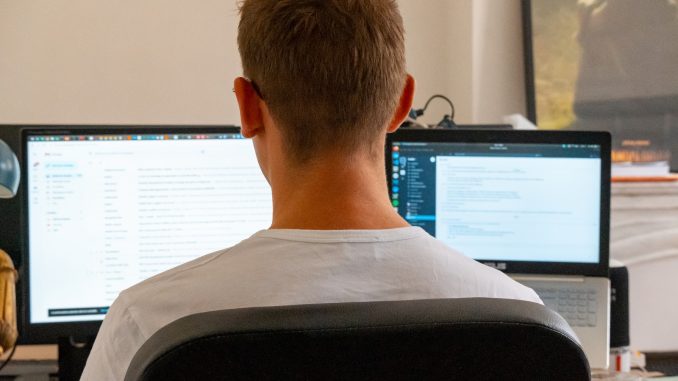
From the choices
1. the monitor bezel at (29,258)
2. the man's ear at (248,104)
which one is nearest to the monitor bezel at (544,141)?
the monitor bezel at (29,258)

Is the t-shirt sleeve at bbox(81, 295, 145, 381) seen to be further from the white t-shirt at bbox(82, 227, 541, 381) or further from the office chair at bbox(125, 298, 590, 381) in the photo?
the office chair at bbox(125, 298, 590, 381)

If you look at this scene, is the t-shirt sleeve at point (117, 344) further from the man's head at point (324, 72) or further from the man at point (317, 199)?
the man's head at point (324, 72)

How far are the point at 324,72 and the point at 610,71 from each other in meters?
Answer: 2.40

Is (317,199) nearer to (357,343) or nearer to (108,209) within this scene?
(357,343)

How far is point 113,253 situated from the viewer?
4.71 ft

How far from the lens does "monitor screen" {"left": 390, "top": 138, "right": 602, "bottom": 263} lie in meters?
1.46

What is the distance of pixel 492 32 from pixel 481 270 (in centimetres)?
247

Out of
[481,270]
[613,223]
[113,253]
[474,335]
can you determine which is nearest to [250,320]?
[474,335]

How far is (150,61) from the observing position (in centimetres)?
317

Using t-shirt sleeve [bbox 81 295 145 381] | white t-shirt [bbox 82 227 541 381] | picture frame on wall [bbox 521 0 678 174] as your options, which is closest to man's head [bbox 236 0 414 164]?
white t-shirt [bbox 82 227 541 381]

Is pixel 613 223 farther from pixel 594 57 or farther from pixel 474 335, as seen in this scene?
pixel 474 335

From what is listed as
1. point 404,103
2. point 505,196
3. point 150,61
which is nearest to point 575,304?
point 505,196

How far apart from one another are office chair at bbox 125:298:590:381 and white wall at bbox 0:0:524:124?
254 centimetres

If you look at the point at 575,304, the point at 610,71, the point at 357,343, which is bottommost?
the point at 575,304
